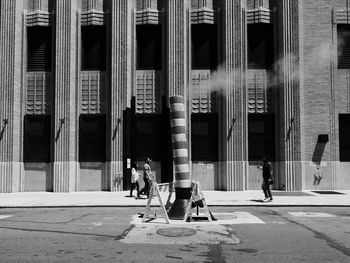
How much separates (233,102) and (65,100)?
8.46 meters

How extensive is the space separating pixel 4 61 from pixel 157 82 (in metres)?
7.86

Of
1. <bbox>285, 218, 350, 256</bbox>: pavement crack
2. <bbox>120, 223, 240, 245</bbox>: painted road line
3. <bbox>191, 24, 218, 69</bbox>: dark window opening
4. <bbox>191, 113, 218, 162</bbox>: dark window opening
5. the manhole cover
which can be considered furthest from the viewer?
<bbox>191, 24, 218, 69</bbox>: dark window opening

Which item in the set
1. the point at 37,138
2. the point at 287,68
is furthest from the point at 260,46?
the point at 37,138

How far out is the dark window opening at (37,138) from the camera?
22.5 metres

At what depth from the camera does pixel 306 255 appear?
278 inches

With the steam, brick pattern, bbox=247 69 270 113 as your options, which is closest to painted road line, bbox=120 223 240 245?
the steam

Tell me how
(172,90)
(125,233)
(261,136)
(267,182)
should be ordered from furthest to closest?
(261,136)
(172,90)
(267,182)
(125,233)

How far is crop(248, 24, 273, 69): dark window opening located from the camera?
22.4m

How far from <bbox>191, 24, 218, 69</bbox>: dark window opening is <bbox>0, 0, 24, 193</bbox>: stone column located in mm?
9090

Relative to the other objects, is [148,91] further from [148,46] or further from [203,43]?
[203,43]

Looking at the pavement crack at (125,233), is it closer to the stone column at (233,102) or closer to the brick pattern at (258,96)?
the stone column at (233,102)

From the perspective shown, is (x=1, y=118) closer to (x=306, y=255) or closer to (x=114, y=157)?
(x=114, y=157)

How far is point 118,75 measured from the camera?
72.1 ft

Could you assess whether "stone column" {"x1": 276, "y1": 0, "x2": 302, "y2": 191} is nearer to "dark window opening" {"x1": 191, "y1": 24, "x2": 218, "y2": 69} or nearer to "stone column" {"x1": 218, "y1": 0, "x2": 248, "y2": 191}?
"stone column" {"x1": 218, "y1": 0, "x2": 248, "y2": 191}
